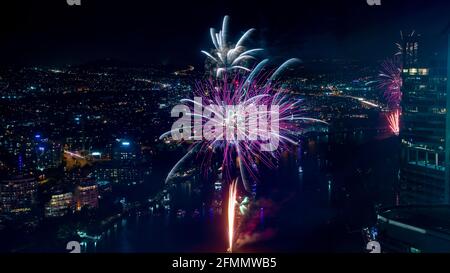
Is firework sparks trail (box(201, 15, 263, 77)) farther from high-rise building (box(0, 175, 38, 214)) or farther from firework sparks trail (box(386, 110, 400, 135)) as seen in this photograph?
firework sparks trail (box(386, 110, 400, 135))

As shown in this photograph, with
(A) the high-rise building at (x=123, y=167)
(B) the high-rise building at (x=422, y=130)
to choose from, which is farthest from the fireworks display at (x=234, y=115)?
(B) the high-rise building at (x=422, y=130)

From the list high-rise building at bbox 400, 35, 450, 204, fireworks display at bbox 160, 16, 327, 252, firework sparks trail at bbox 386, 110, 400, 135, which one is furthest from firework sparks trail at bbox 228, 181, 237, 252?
high-rise building at bbox 400, 35, 450, 204

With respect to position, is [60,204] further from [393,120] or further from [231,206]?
[393,120]

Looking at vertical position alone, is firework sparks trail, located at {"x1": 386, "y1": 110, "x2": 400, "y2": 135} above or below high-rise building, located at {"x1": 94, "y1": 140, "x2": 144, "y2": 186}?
above

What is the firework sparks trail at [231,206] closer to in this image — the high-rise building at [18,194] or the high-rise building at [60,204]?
the high-rise building at [60,204]

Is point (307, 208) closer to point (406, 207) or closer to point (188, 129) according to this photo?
point (188, 129)

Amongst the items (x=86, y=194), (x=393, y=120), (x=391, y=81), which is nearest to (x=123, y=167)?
(x=86, y=194)
